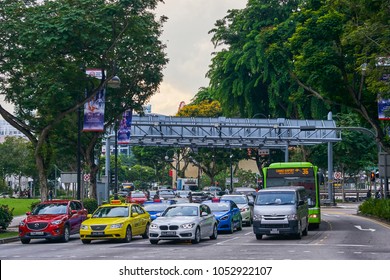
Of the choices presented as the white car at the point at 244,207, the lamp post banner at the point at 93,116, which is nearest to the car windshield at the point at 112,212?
the lamp post banner at the point at 93,116

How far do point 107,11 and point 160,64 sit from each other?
1076 centimetres

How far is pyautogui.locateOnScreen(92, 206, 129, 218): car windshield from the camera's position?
1163 inches

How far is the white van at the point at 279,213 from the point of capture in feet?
92.1

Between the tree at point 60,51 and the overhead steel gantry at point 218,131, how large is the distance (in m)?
26.7

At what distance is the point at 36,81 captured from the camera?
128 feet

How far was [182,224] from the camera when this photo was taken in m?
26.6

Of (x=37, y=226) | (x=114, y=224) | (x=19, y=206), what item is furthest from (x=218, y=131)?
(x=114, y=224)

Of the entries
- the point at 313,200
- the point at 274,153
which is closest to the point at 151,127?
the point at 274,153

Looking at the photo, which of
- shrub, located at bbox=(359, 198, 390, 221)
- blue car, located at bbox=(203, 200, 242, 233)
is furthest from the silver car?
shrub, located at bbox=(359, 198, 390, 221)

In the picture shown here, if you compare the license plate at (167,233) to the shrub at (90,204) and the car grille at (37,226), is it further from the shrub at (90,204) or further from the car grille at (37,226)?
the shrub at (90,204)

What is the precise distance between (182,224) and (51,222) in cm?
671

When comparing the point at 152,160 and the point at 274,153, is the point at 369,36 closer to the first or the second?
the point at 274,153

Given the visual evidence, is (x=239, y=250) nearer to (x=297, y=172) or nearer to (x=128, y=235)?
(x=128, y=235)

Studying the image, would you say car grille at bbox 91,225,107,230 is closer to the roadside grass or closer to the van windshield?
the van windshield
